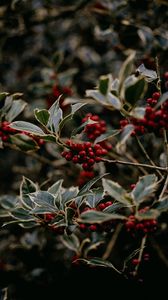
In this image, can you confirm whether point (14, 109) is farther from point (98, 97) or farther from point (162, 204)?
point (162, 204)

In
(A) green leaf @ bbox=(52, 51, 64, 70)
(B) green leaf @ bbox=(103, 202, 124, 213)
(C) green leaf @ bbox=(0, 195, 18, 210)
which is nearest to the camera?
(B) green leaf @ bbox=(103, 202, 124, 213)

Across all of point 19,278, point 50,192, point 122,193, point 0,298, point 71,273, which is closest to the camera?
point 122,193

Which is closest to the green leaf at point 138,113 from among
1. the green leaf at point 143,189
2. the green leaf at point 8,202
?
the green leaf at point 143,189

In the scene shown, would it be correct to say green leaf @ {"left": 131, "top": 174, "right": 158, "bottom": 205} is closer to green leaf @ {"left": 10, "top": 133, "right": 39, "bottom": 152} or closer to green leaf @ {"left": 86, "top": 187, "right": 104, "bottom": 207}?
green leaf @ {"left": 86, "top": 187, "right": 104, "bottom": 207}

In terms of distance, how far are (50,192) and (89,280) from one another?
3.42 feet

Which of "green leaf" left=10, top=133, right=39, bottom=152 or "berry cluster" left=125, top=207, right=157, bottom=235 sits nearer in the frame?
"berry cluster" left=125, top=207, right=157, bottom=235

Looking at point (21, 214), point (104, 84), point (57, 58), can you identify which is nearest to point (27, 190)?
point (21, 214)

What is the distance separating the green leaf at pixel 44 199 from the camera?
3.96 ft

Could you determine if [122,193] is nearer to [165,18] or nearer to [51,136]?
[51,136]

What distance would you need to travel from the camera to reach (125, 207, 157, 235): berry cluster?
3.31 ft

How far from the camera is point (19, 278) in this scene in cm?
194

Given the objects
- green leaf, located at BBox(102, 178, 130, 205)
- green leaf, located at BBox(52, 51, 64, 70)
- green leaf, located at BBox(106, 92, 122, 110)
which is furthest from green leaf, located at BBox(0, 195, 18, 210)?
green leaf, located at BBox(52, 51, 64, 70)

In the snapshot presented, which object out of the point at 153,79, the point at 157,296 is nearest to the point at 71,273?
the point at 157,296

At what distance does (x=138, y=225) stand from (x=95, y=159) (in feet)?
0.82
